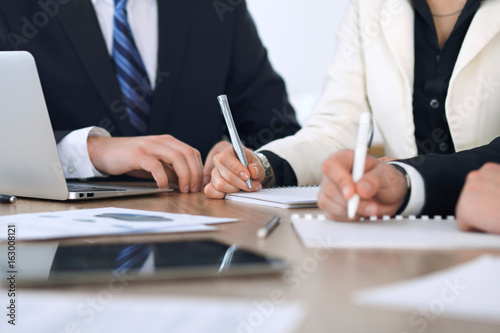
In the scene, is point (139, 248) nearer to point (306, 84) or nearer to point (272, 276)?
point (272, 276)

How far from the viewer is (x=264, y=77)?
6.25 ft

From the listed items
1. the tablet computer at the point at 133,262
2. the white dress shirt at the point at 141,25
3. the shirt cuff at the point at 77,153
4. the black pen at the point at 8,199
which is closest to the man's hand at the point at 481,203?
the tablet computer at the point at 133,262

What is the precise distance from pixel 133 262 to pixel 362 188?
0.97 ft

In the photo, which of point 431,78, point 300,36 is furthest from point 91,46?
point 300,36

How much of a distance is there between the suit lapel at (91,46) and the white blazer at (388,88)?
0.61 m

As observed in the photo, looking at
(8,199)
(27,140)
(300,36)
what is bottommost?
(300,36)

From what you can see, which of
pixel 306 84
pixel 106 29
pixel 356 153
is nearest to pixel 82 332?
pixel 356 153

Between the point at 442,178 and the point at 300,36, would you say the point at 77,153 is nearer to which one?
the point at 442,178

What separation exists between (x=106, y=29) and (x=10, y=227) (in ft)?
3.97

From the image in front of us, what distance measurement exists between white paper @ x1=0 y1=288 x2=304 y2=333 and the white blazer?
90 centimetres

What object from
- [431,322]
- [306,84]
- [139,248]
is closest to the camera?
[431,322]

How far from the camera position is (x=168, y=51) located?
1.75 metres

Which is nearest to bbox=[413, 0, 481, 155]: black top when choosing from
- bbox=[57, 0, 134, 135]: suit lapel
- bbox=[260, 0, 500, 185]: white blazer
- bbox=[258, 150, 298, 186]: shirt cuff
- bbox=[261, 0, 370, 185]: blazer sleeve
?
bbox=[260, 0, 500, 185]: white blazer

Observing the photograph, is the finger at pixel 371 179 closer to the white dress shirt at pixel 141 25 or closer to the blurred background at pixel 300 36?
the white dress shirt at pixel 141 25
